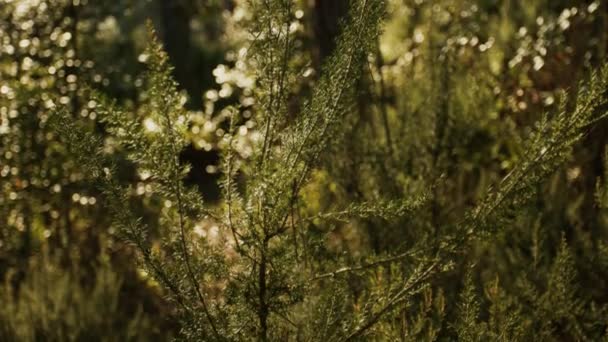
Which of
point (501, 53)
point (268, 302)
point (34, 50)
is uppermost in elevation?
point (34, 50)

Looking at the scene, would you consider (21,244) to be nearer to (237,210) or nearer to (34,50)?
(34,50)

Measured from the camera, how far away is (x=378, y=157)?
273 cm

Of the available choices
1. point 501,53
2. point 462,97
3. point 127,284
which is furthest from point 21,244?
point 501,53

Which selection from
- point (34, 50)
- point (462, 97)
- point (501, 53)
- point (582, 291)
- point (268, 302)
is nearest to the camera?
point (268, 302)

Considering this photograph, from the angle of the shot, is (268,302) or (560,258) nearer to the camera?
(268,302)

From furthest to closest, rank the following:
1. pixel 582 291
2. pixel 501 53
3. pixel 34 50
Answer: pixel 34 50, pixel 501 53, pixel 582 291

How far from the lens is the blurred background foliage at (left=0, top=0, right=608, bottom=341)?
2705mm

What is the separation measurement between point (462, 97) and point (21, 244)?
262 centimetres

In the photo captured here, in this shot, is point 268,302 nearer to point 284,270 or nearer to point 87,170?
point 284,270

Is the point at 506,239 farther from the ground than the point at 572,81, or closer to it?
closer to it

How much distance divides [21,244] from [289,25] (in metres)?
3.17

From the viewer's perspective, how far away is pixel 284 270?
1.57 meters

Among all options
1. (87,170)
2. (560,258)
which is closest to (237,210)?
(87,170)

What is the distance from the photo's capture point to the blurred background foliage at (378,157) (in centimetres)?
271
